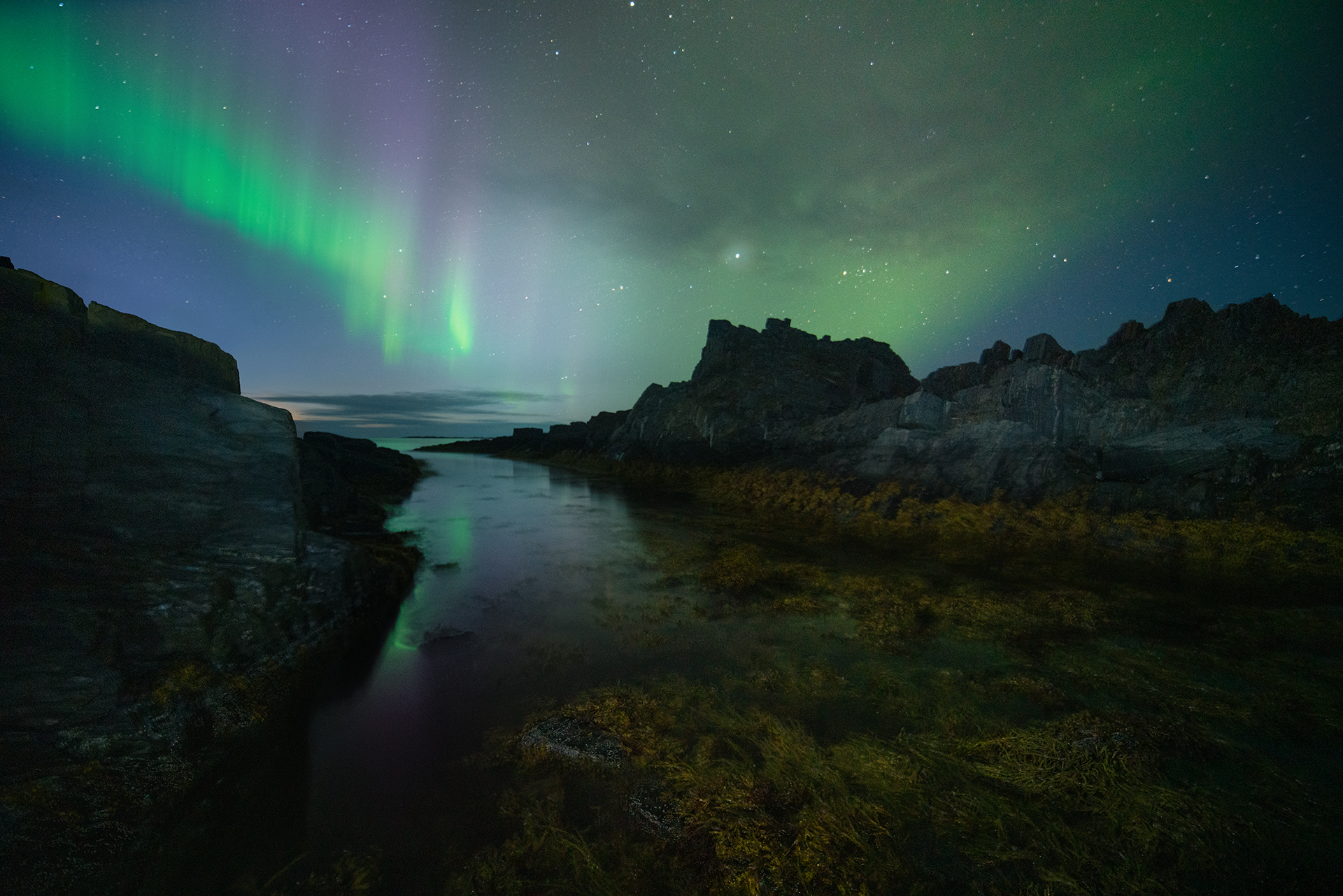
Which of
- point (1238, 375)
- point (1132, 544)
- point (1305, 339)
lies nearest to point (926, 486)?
point (1132, 544)

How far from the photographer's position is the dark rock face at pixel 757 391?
42844 mm

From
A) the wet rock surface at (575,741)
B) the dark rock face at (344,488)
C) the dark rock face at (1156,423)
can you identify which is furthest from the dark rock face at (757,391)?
the wet rock surface at (575,741)

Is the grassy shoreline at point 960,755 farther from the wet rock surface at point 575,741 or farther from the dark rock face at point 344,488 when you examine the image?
the dark rock face at point 344,488

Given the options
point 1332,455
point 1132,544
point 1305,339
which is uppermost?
point 1305,339

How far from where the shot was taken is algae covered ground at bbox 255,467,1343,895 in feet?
15.2

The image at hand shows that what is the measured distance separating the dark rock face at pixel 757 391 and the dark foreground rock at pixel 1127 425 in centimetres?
37

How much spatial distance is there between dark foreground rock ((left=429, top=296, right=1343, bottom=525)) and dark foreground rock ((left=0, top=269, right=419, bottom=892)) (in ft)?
85.4

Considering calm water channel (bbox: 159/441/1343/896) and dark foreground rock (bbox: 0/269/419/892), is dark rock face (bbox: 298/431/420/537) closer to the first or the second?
dark foreground rock (bbox: 0/269/419/892)

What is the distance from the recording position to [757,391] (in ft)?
148

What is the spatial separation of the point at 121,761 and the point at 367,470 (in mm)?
40971

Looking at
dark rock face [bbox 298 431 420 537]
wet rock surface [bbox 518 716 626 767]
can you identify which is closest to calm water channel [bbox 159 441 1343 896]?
wet rock surface [bbox 518 716 626 767]

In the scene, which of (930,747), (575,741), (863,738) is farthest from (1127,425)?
(575,741)

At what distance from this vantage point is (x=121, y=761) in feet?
17.6

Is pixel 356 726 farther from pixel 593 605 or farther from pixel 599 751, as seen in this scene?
pixel 593 605
